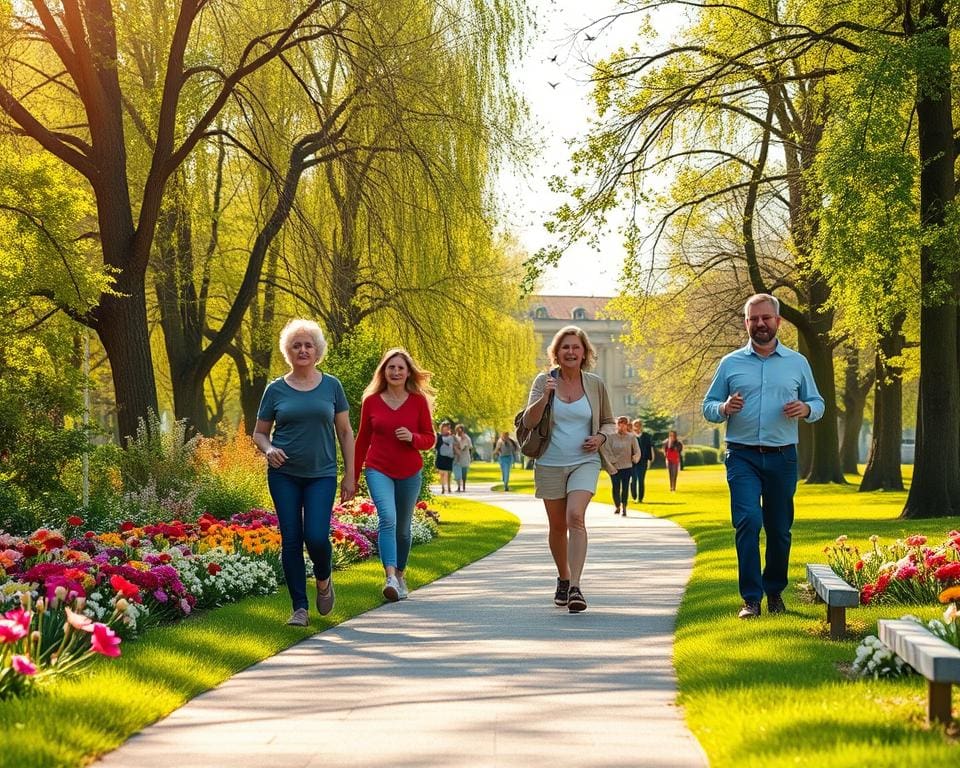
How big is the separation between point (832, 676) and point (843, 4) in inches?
675

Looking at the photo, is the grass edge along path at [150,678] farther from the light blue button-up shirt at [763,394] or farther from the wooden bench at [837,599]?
the wooden bench at [837,599]

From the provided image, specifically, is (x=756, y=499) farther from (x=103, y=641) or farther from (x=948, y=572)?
(x=103, y=641)

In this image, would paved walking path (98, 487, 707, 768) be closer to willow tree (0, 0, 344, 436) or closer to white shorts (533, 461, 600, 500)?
white shorts (533, 461, 600, 500)

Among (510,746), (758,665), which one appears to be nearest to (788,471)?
(758,665)

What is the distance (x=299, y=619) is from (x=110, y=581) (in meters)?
1.48

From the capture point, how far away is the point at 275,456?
9.40 m

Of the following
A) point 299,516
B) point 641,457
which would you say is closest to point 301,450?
point 299,516

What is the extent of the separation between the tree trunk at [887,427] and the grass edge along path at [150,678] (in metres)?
24.2

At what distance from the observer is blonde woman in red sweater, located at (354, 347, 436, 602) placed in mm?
11266

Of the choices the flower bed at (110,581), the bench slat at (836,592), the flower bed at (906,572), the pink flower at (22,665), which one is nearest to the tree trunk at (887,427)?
the flower bed at (110,581)

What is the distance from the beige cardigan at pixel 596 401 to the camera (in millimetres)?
10406

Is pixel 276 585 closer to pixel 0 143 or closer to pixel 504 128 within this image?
pixel 0 143

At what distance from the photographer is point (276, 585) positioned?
11.8 m

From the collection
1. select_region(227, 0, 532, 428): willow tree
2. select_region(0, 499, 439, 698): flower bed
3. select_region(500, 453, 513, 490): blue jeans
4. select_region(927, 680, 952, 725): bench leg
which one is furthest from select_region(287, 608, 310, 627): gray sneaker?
select_region(500, 453, 513, 490): blue jeans
